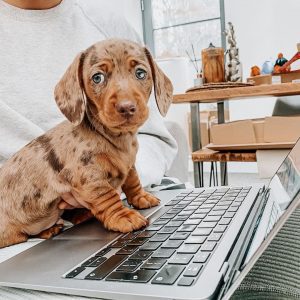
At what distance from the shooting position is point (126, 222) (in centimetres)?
53

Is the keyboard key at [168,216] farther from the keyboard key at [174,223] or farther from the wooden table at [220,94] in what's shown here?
the wooden table at [220,94]

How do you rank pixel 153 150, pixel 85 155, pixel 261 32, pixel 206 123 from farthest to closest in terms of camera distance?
pixel 261 32
pixel 206 123
pixel 153 150
pixel 85 155

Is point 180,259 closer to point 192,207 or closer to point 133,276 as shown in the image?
point 133,276

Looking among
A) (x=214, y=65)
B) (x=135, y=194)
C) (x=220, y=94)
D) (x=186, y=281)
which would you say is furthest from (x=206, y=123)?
(x=186, y=281)

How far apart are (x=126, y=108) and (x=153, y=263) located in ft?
0.62

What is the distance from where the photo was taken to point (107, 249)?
46cm

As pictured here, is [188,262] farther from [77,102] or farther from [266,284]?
[77,102]

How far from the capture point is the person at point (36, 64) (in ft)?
2.66

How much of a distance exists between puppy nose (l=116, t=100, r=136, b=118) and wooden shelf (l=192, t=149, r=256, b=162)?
1.01 meters

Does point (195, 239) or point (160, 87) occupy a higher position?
point (160, 87)

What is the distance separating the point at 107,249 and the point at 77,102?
20 cm

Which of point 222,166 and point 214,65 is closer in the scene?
point 214,65

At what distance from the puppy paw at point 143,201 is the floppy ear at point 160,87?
0.15 meters

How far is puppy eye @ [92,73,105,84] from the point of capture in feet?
1.73
